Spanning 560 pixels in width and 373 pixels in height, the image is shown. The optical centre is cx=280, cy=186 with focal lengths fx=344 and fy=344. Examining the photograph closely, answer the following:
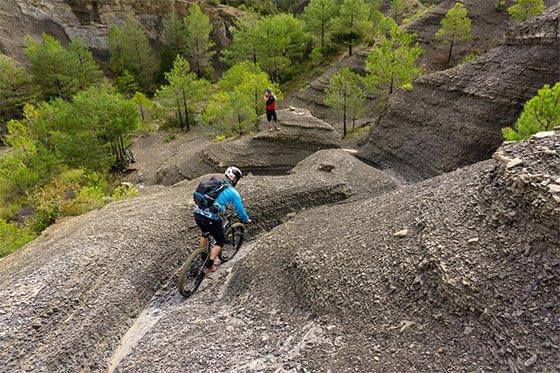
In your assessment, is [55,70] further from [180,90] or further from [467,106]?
[467,106]

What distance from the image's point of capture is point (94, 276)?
11414mm

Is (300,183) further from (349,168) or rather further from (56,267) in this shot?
(56,267)

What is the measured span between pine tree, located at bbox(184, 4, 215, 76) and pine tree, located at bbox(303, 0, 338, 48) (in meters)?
17.5

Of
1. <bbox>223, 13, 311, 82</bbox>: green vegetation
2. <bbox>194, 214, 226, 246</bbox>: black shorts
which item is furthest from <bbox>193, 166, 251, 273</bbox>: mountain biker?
<bbox>223, 13, 311, 82</bbox>: green vegetation

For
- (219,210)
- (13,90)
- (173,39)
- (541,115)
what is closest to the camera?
(219,210)

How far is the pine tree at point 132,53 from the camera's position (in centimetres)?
5847

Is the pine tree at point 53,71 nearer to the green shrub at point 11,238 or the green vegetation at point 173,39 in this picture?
the green vegetation at point 173,39

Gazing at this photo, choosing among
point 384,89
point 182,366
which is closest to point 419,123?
point 384,89

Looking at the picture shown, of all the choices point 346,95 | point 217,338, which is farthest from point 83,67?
point 217,338

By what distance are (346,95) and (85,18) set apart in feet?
178

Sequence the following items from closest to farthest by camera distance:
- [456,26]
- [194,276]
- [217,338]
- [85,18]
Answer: [217,338]
[194,276]
[456,26]
[85,18]

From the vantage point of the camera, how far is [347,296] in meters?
9.93

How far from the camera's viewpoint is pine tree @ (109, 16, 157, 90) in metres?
58.5

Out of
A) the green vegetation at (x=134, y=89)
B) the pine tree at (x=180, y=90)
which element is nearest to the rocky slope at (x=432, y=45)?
the green vegetation at (x=134, y=89)
